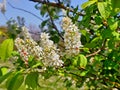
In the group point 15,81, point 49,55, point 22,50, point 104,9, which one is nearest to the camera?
point 104,9

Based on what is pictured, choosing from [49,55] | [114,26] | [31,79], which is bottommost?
[31,79]

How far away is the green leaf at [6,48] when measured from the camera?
163 centimetres

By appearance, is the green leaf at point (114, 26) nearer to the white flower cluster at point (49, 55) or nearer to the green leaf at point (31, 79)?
the white flower cluster at point (49, 55)

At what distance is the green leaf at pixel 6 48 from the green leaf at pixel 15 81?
3.9 inches

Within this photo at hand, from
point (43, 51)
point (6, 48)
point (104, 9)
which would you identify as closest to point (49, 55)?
point (43, 51)

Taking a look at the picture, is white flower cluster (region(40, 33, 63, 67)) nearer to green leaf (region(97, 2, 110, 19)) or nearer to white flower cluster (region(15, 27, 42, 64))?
white flower cluster (region(15, 27, 42, 64))

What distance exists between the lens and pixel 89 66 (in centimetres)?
268

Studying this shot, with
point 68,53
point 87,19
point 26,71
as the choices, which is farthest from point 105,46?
point 26,71

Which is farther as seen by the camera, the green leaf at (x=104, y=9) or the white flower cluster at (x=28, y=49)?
the white flower cluster at (x=28, y=49)

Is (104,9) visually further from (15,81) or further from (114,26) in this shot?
(15,81)

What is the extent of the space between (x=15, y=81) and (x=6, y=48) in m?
0.16

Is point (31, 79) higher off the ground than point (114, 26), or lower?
lower

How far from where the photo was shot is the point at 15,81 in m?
1.71

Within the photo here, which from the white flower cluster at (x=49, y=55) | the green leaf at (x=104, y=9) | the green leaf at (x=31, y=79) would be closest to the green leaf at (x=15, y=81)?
the green leaf at (x=31, y=79)
